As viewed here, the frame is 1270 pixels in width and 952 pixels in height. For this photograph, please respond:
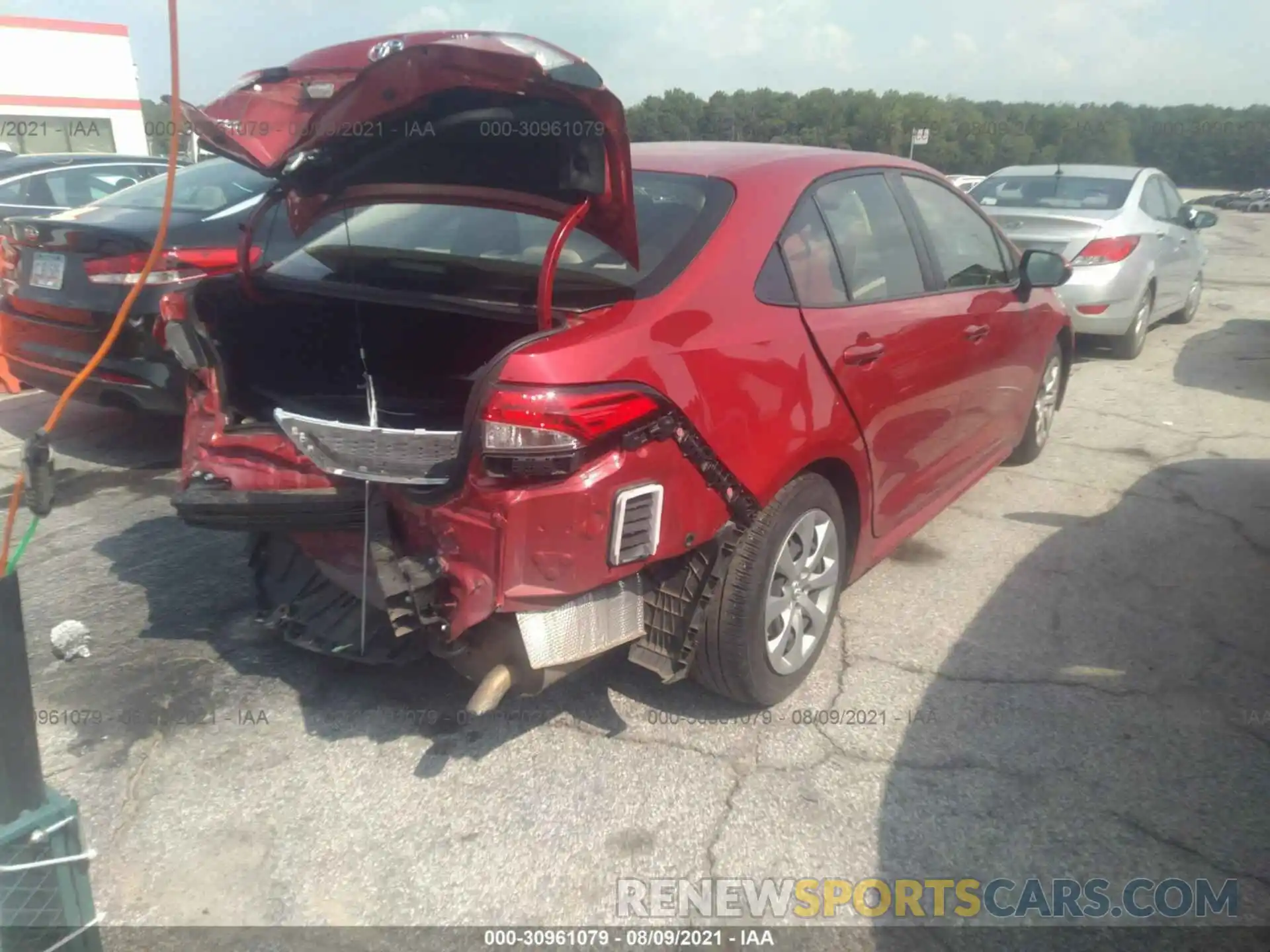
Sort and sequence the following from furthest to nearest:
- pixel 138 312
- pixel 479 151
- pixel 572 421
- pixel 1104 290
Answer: pixel 1104 290 → pixel 138 312 → pixel 479 151 → pixel 572 421

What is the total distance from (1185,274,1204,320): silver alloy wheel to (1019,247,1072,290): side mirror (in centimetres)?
637

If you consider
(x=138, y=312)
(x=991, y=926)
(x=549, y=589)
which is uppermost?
(x=138, y=312)

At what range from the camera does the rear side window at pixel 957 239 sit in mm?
3887

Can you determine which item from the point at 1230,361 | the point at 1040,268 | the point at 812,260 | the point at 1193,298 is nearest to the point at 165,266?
the point at 812,260

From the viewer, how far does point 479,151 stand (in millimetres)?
2658

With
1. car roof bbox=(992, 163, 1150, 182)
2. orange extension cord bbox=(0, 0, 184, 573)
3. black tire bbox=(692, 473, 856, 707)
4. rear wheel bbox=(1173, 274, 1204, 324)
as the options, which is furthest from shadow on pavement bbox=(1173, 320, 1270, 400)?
orange extension cord bbox=(0, 0, 184, 573)

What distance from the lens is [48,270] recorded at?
16.8 ft

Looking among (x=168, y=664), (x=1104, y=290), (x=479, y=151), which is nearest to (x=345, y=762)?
(x=168, y=664)

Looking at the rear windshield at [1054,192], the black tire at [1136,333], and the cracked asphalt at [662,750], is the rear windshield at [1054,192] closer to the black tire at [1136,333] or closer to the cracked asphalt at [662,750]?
the black tire at [1136,333]

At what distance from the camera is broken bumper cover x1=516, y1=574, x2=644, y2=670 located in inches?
97.6

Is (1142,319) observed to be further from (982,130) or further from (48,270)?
(982,130)

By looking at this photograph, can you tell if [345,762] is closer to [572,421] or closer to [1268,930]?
[572,421]

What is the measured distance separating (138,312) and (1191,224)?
900 centimetres

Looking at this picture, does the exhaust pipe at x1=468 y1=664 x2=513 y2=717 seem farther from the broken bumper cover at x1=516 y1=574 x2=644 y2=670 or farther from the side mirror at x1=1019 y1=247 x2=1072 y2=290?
the side mirror at x1=1019 y1=247 x2=1072 y2=290
